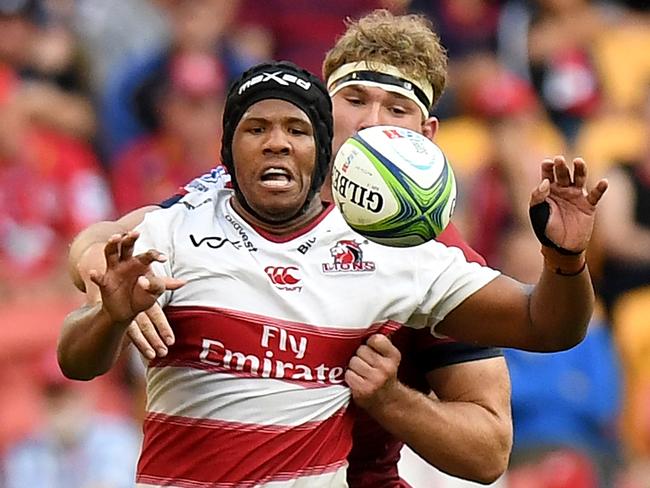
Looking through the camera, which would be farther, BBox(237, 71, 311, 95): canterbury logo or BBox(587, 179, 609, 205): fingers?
BBox(237, 71, 311, 95): canterbury logo

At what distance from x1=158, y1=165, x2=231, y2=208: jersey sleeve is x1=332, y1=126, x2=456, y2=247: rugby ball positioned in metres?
0.60

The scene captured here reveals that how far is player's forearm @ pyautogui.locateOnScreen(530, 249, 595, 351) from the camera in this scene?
17.0 feet

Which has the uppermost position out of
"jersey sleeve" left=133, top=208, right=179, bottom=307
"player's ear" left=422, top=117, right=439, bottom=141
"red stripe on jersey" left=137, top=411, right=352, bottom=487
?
"player's ear" left=422, top=117, right=439, bottom=141

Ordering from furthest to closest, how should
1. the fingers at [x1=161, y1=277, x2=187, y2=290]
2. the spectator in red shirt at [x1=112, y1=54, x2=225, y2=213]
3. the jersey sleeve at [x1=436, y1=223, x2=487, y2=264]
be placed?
the spectator in red shirt at [x1=112, y1=54, x2=225, y2=213] < the jersey sleeve at [x1=436, y1=223, x2=487, y2=264] < the fingers at [x1=161, y1=277, x2=187, y2=290]

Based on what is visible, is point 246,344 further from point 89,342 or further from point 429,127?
point 429,127

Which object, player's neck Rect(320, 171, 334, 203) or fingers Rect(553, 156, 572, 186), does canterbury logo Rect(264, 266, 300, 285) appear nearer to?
player's neck Rect(320, 171, 334, 203)

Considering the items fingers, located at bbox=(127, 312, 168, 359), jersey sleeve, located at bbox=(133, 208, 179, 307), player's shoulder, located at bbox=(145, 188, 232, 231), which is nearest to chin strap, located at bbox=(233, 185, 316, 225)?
player's shoulder, located at bbox=(145, 188, 232, 231)

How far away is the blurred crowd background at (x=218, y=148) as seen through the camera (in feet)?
31.4

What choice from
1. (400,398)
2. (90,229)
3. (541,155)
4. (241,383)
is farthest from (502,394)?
(541,155)

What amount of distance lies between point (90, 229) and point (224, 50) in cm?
560

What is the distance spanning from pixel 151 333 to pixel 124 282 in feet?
0.82

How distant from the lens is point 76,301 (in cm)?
982

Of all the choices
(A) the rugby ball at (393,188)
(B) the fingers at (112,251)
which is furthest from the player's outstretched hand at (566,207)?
(B) the fingers at (112,251)

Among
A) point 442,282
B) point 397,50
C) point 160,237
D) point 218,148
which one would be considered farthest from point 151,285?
point 218,148
